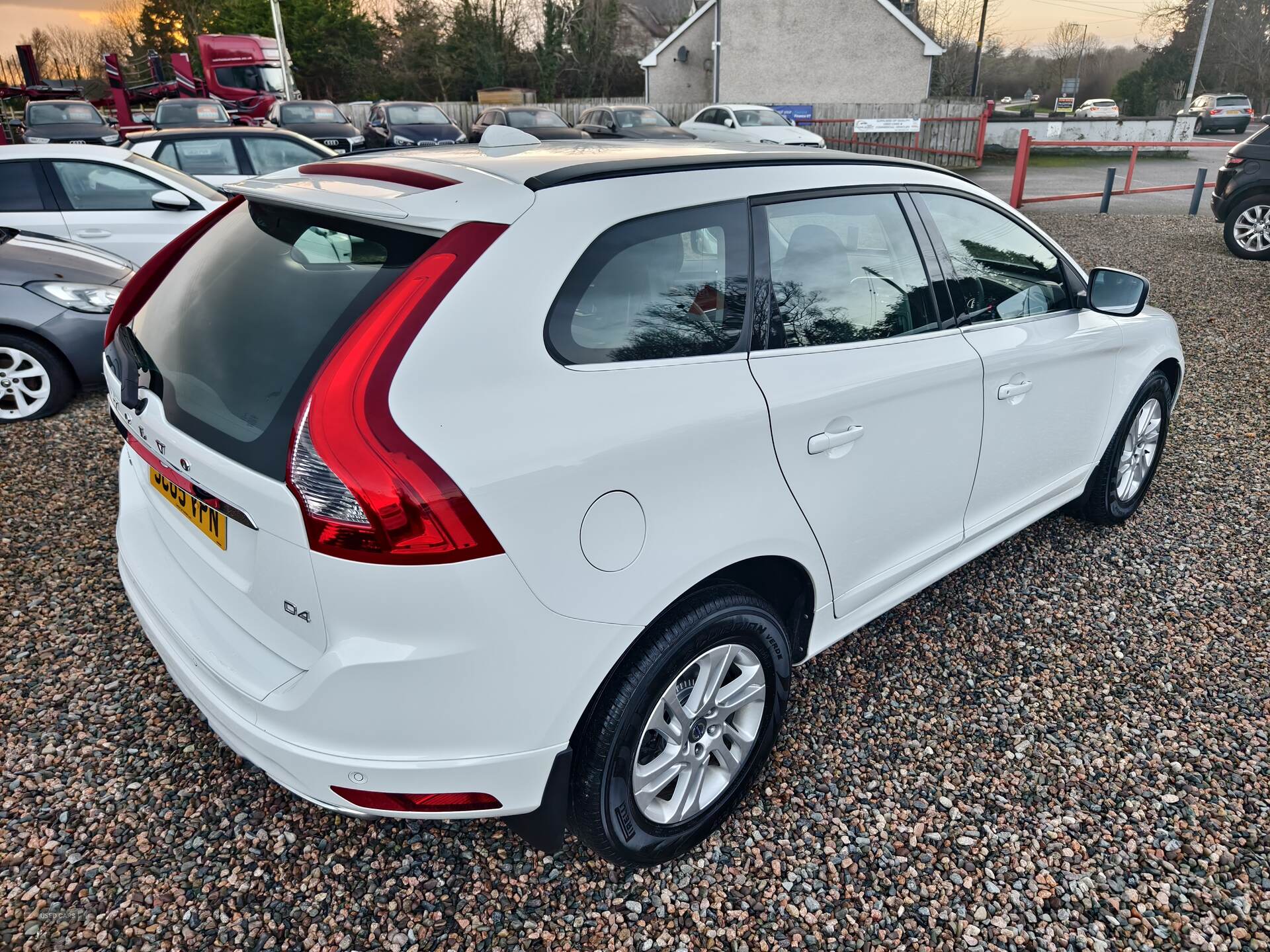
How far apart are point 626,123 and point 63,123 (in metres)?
13.9

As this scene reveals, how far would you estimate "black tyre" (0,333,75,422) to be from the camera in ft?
16.7

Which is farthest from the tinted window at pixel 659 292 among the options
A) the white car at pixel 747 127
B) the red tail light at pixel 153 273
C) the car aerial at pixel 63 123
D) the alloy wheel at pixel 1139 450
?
the car aerial at pixel 63 123

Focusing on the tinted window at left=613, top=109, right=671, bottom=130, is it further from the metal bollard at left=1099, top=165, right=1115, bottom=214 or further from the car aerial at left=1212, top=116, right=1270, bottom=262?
the car aerial at left=1212, top=116, right=1270, bottom=262

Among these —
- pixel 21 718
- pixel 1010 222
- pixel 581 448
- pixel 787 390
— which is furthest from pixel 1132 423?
pixel 21 718

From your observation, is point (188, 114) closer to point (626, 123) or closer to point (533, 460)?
point (626, 123)

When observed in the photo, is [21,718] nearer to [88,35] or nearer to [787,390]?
[787,390]

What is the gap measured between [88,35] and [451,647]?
254ft

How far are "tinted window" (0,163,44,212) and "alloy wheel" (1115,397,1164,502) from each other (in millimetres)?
8273

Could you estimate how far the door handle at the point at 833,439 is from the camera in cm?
219

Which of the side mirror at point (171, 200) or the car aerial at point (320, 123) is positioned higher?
the car aerial at point (320, 123)

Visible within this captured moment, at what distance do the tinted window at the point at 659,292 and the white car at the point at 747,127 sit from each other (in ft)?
57.3

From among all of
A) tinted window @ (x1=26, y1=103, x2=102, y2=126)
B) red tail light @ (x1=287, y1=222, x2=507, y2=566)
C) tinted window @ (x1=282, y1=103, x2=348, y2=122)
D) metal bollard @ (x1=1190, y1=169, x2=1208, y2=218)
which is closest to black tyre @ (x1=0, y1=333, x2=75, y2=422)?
red tail light @ (x1=287, y1=222, x2=507, y2=566)

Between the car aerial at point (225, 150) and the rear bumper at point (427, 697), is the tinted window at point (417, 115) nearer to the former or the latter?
the car aerial at point (225, 150)

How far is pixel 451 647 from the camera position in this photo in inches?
64.1
